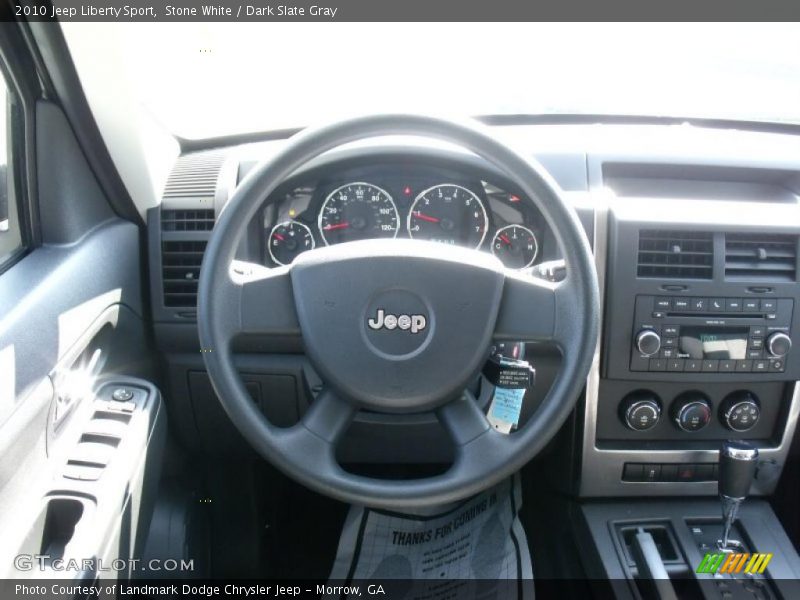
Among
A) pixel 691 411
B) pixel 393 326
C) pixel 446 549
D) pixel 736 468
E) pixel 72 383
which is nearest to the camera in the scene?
pixel 393 326

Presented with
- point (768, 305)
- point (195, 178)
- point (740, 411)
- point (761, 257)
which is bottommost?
point (740, 411)

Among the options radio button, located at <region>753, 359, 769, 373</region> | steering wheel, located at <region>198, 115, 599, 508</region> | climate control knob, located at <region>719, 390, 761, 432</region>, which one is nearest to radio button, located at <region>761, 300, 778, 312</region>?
radio button, located at <region>753, 359, 769, 373</region>

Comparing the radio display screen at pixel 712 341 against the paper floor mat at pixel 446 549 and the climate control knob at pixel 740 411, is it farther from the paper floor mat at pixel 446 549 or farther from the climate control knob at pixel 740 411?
the paper floor mat at pixel 446 549

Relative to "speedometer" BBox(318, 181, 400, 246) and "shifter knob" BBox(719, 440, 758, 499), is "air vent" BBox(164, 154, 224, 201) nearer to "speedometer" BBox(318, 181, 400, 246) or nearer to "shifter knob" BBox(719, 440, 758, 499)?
"speedometer" BBox(318, 181, 400, 246)

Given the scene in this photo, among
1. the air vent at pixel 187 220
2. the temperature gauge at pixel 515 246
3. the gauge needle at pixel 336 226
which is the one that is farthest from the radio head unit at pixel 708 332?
the air vent at pixel 187 220

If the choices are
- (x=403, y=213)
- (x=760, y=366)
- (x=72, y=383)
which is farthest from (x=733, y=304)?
(x=72, y=383)

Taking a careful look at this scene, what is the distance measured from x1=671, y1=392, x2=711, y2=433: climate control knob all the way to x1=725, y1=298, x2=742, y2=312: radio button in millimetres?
227

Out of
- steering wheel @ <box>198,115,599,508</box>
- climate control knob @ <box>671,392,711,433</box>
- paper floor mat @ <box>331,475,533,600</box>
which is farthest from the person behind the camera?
paper floor mat @ <box>331,475,533,600</box>

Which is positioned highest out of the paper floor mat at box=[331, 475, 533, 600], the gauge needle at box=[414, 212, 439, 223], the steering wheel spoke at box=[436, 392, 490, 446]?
the gauge needle at box=[414, 212, 439, 223]

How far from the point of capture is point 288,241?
1657 mm

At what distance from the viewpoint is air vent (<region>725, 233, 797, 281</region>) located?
164 cm

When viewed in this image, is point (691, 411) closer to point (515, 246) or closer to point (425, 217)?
point (515, 246)

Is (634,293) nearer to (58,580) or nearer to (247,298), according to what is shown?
(247,298)

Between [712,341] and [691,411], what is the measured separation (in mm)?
180
